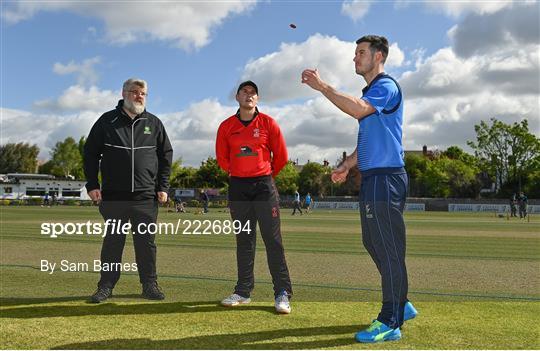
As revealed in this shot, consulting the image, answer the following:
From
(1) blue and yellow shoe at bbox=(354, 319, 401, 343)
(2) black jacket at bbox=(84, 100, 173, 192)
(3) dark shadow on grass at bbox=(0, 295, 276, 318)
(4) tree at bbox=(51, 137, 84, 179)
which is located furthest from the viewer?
(4) tree at bbox=(51, 137, 84, 179)

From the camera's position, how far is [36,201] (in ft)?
240

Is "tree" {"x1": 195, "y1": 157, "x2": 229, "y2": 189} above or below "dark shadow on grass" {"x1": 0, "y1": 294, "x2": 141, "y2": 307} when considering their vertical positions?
above

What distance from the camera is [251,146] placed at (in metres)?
5.56

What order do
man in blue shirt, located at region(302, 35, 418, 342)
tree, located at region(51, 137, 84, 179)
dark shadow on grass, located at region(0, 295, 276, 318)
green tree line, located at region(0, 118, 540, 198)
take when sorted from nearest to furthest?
man in blue shirt, located at region(302, 35, 418, 342)
dark shadow on grass, located at region(0, 295, 276, 318)
green tree line, located at region(0, 118, 540, 198)
tree, located at region(51, 137, 84, 179)

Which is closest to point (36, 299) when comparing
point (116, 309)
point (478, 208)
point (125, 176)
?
point (116, 309)

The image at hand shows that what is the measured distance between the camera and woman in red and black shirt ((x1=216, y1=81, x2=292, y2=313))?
5570 mm

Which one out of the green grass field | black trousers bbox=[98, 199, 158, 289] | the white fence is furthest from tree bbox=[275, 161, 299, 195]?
black trousers bbox=[98, 199, 158, 289]

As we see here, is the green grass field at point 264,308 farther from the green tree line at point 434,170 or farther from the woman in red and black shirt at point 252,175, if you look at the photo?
the green tree line at point 434,170

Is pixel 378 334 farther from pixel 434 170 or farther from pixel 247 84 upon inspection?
pixel 434 170

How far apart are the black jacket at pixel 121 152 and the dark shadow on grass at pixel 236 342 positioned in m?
2.21

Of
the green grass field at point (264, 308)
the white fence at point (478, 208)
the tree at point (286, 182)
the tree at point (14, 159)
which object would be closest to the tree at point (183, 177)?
the tree at point (286, 182)

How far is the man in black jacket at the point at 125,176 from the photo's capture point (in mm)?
5953

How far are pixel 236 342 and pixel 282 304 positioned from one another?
1061 mm

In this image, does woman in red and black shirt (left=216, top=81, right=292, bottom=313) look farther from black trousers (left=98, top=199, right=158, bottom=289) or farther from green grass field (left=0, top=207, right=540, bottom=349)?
black trousers (left=98, top=199, right=158, bottom=289)
